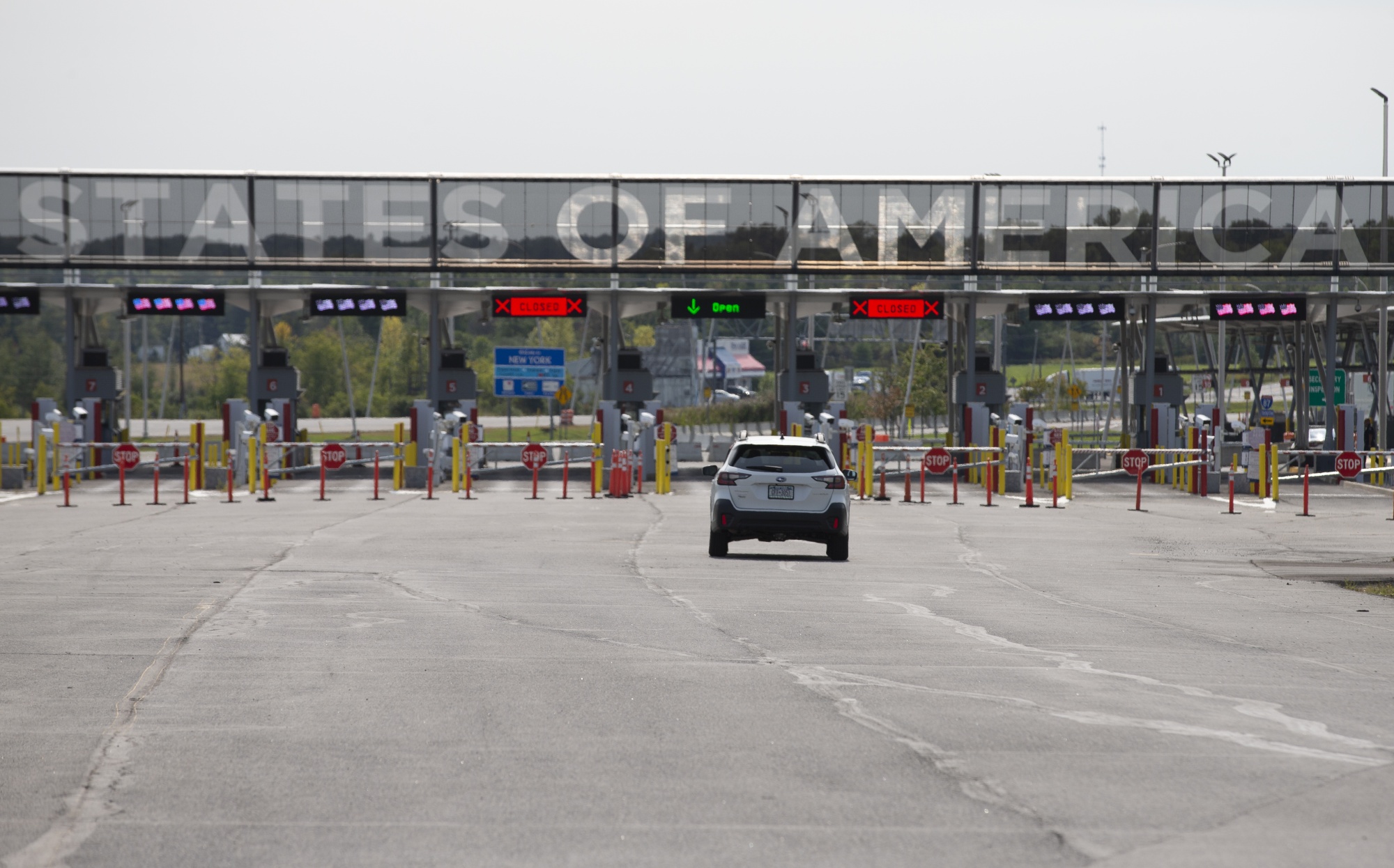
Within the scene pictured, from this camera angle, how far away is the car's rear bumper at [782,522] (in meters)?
19.5

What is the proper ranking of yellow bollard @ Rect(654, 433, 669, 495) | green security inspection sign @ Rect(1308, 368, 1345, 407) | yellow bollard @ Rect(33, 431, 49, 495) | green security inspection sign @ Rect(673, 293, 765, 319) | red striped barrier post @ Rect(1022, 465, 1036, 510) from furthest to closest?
green security inspection sign @ Rect(1308, 368, 1345, 407), green security inspection sign @ Rect(673, 293, 765, 319), yellow bollard @ Rect(654, 433, 669, 495), yellow bollard @ Rect(33, 431, 49, 495), red striped barrier post @ Rect(1022, 465, 1036, 510)

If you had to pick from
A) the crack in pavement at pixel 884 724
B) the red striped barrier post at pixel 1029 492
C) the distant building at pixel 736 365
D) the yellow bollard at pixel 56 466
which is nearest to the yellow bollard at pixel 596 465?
the red striped barrier post at pixel 1029 492

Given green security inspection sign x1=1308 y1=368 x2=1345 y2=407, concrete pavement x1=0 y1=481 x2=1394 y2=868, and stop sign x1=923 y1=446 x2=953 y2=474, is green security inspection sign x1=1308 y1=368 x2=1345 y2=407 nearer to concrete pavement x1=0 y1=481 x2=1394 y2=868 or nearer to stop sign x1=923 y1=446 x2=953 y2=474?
stop sign x1=923 y1=446 x2=953 y2=474

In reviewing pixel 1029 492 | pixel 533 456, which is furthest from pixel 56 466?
pixel 1029 492

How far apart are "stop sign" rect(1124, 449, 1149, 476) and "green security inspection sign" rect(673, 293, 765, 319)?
1157cm

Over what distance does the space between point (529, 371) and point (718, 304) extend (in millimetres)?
24253

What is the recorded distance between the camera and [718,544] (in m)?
20.1

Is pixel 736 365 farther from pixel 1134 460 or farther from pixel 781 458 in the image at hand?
pixel 781 458

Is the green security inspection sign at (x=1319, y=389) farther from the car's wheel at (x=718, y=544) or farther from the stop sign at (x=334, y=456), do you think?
the car's wheel at (x=718, y=544)

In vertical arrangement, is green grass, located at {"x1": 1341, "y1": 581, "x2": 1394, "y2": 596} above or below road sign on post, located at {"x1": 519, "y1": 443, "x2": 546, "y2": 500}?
below

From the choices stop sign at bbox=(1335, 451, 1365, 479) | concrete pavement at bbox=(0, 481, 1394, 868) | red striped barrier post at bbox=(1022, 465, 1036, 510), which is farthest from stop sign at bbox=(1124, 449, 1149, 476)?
concrete pavement at bbox=(0, 481, 1394, 868)

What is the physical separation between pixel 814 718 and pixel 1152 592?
884 centimetres

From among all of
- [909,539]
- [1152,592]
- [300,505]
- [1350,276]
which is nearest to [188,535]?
[300,505]

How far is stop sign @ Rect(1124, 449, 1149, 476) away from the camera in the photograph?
110 ft
